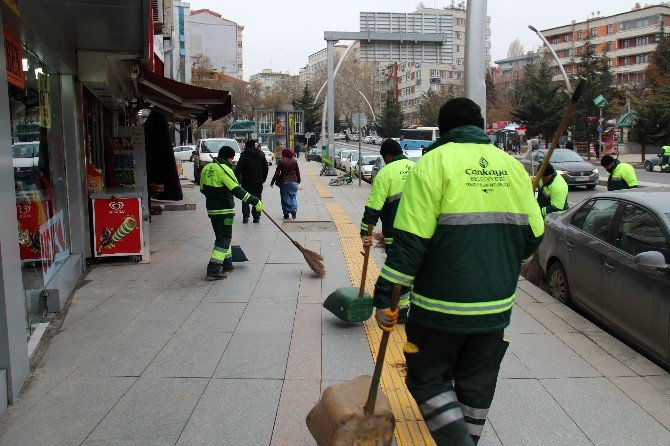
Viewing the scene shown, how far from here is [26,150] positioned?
6.36m

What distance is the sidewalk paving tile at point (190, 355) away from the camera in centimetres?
489

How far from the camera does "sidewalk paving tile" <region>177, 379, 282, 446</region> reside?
3.81 m

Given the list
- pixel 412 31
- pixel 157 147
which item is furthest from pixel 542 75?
pixel 157 147

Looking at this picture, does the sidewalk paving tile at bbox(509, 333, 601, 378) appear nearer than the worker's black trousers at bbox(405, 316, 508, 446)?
No

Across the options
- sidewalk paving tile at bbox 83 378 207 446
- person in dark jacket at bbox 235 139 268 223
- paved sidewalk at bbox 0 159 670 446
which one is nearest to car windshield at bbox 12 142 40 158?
paved sidewalk at bbox 0 159 670 446

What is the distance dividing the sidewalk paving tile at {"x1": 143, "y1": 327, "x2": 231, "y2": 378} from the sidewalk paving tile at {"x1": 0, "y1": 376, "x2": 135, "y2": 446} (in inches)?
12.6

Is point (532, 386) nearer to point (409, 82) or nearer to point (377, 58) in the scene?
point (377, 58)

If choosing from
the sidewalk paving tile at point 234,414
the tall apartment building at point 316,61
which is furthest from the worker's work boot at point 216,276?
the tall apartment building at point 316,61

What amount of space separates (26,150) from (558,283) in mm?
5919

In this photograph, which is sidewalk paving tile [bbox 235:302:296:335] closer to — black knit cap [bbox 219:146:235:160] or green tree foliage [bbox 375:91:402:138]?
black knit cap [bbox 219:146:235:160]

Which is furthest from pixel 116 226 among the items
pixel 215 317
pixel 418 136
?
pixel 418 136

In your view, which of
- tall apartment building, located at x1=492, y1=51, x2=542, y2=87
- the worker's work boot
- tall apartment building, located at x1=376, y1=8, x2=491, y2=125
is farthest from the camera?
tall apartment building, located at x1=376, y1=8, x2=491, y2=125

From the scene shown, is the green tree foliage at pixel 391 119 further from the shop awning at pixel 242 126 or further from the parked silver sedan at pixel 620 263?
the parked silver sedan at pixel 620 263

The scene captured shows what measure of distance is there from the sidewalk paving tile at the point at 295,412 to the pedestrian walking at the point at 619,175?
770cm
